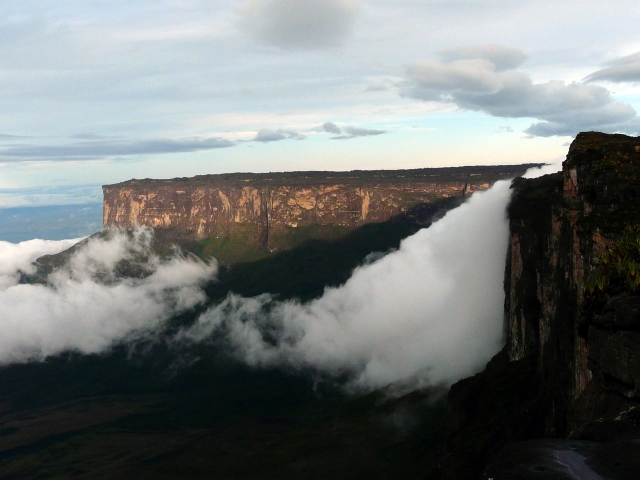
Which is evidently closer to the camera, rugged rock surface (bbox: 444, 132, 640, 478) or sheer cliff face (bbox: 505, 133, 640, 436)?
rugged rock surface (bbox: 444, 132, 640, 478)

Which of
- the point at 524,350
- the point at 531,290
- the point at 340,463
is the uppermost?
the point at 531,290

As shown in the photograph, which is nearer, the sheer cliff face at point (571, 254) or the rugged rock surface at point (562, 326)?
the rugged rock surface at point (562, 326)

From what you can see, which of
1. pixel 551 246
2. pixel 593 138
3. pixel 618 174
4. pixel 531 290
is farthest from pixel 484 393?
pixel 618 174

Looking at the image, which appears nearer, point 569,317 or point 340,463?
point 569,317

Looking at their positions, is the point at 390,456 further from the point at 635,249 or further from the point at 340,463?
the point at 635,249

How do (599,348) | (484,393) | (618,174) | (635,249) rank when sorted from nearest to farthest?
(599,348) < (635,249) < (618,174) < (484,393)

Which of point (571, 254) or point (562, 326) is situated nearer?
point (571, 254)

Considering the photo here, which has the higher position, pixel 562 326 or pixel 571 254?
pixel 571 254

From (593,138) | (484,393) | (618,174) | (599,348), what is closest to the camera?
(599,348)
